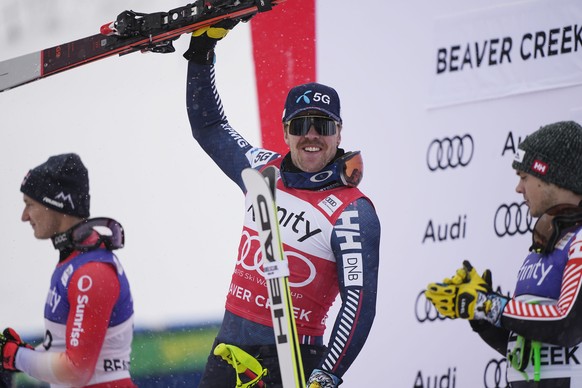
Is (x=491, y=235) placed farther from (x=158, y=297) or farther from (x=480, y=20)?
(x=158, y=297)

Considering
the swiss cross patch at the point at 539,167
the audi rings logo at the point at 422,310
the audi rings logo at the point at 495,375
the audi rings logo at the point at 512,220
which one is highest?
the audi rings logo at the point at 512,220

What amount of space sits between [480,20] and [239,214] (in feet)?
5.83

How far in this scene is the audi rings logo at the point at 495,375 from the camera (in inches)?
239

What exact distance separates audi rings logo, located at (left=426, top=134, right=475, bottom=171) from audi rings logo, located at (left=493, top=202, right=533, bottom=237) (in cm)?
37

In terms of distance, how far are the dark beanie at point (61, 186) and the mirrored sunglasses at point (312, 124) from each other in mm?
1004

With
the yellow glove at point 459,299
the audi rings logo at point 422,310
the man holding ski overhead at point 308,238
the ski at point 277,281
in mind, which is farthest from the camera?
the audi rings logo at point 422,310

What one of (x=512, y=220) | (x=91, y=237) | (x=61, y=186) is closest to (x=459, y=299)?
(x=91, y=237)

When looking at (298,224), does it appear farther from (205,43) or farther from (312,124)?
(205,43)

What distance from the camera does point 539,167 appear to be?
3832 mm

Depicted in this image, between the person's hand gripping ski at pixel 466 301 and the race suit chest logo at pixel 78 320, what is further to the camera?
the race suit chest logo at pixel 78 320

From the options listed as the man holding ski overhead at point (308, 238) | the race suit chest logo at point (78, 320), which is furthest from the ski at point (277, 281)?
the race suit chest logo at point (78, 320)

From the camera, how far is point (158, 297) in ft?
19.3

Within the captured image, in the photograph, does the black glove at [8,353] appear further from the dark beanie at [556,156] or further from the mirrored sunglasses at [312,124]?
the dark beanie at [556,156]

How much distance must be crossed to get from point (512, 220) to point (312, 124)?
7.62 ft
